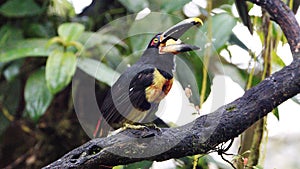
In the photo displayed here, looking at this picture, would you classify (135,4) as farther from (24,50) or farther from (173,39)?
(173,39)

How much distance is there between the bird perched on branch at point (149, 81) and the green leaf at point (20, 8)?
0.85m

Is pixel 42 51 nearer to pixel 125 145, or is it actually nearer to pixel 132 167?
pixel 132 167

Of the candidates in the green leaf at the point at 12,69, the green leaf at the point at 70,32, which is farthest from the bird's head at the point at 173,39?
the green leaf at the point at 12,69

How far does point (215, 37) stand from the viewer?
4.78ft

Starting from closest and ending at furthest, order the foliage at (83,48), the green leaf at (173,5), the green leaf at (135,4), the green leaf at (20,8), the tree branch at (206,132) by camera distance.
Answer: the tree branch at (206,132) < the green leaf at (173,5) < the foliage at (83,48) < the green leaf at (135,4) < the green leaf at (20,8)

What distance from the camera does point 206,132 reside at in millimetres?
936

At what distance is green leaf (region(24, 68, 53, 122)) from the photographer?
1.64 m

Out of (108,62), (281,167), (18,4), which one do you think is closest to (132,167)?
(108,62)

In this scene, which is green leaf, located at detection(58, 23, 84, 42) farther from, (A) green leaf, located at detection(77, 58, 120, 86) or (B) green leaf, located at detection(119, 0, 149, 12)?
(B) green leaf, located at detection(119, 0, 149, 12)

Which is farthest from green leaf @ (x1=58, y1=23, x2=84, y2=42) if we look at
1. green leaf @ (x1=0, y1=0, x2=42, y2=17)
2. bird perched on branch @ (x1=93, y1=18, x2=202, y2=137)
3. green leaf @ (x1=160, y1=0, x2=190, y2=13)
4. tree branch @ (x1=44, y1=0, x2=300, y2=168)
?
tree branch @ (x1=44, y1=0, x2=300, y2=168)

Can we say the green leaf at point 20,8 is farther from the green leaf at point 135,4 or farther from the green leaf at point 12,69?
the green leaf at point 135,4

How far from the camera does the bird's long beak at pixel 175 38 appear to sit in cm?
101

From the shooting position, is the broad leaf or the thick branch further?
the broad leaf

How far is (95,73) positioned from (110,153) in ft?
2.26
